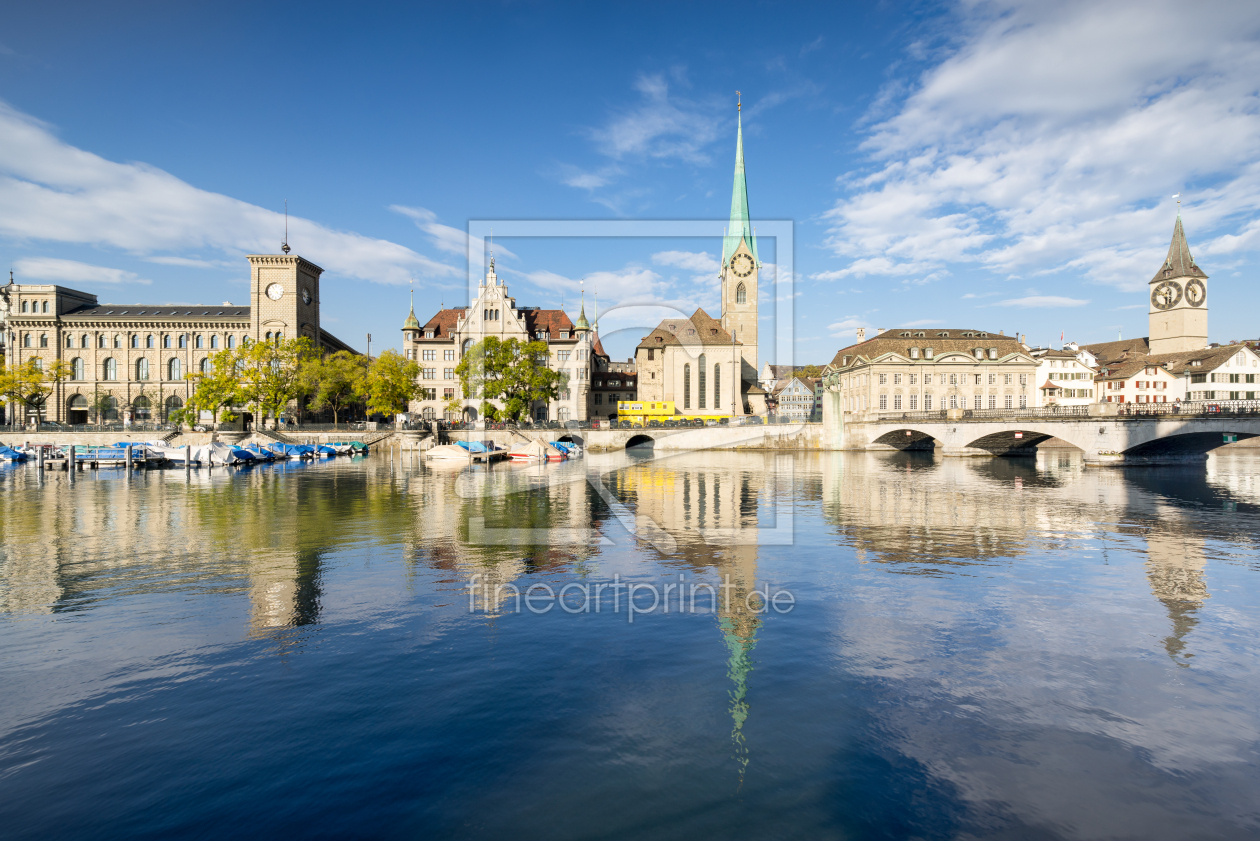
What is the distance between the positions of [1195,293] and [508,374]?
4970 inches

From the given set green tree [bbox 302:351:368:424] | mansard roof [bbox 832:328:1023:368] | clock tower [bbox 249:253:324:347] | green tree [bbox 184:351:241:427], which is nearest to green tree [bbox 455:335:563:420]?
green tree [bbox 302:351:368:424]

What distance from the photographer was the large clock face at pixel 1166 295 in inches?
4801

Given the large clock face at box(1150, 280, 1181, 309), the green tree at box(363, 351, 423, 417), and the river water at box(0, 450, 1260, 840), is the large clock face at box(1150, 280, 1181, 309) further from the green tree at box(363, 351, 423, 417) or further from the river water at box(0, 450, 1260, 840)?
the green tree at box(363, 351, 423, 417)

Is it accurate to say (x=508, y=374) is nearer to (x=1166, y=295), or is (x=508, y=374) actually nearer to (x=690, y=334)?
(x=690, y=334)

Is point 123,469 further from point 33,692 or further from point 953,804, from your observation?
point 953,804

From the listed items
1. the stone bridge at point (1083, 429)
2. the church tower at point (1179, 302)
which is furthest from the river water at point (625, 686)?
the church tower at point (1179, 302)

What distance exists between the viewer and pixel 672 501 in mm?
38500

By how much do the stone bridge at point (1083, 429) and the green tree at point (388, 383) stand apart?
58.7 metres

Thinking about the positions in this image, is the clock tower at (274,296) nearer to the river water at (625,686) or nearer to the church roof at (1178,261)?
the river water at (625,686)

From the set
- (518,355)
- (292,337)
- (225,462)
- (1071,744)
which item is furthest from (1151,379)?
(292,337)

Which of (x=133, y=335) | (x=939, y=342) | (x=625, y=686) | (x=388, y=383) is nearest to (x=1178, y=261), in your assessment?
(x=939, y=342)

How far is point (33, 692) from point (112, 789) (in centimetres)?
451

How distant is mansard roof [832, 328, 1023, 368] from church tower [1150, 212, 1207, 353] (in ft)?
158

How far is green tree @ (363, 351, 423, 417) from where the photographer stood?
293ft
